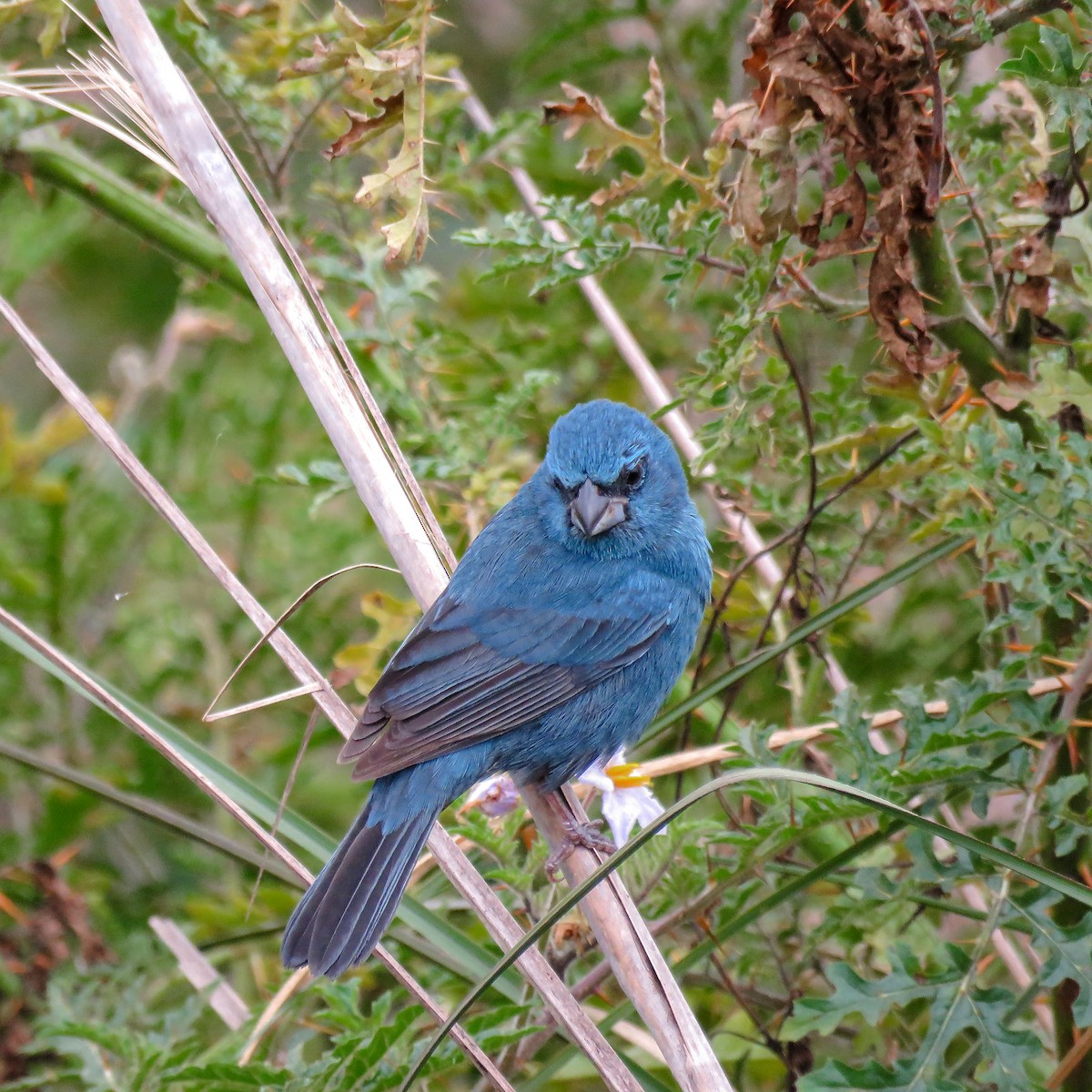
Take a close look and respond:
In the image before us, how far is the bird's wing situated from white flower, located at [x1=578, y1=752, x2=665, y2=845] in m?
0.29

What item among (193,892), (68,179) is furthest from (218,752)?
(68,179)

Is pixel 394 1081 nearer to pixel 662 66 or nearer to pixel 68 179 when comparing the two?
pixel 68 179

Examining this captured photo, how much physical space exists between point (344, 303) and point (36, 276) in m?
1.22

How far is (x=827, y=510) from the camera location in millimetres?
3326


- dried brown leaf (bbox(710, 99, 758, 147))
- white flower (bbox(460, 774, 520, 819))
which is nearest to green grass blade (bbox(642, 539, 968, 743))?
white flower (bbox(460, 774, 520, 819))

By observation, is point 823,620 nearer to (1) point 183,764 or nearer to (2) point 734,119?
(2) point 734,119

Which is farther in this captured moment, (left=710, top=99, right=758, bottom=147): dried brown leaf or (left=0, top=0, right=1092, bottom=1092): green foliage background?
(left=710, top=99, right=758, bottom=147): dried brown leaf

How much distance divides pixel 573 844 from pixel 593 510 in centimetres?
80

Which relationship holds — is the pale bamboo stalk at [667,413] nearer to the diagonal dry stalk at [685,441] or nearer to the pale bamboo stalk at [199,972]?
the diagonal dry stalk at [685,441]

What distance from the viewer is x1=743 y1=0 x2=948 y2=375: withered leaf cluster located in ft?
8.51

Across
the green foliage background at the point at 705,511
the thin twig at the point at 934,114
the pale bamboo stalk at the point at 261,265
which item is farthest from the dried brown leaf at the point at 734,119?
the pale bamboo stalk at the point at 261,265

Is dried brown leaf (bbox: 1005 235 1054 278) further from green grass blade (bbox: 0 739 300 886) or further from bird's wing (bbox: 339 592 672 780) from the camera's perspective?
green grass blade (bbox: 0 739 300 886)

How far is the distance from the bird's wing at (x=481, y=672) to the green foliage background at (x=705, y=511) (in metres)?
0.23

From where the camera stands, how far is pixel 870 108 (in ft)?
8.91
